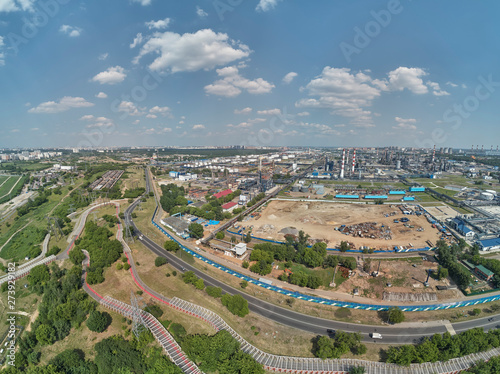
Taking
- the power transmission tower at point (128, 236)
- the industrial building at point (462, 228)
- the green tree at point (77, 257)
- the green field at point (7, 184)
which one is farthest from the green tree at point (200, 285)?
the green field at point (7, 184)

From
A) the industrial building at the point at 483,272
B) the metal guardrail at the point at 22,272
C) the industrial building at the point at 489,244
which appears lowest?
the metal guardrail at the point at 22,272

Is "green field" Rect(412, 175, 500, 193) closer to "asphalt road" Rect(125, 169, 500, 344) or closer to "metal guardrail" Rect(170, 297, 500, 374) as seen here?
"asphalt road" Rect(125, 169, 500, 344)

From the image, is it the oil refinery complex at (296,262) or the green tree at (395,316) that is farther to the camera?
the oil refinery complex at (296,262)

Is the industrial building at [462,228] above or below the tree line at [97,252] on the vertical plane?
above

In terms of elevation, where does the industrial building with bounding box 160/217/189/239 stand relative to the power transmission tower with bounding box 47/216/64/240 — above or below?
above

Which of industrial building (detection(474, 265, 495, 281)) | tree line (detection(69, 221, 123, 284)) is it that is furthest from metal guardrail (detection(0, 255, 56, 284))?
industrial building (detection(474, 265, 495, 281))

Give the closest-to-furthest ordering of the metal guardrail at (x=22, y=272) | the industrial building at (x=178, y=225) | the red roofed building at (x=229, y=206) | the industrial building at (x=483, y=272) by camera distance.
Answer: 1. the industrial building at (x=483, y=272)
2. the metal guardrail at (x=22, y=272)
3. the industrial building at (x=178, y=225)
4. the red roofed building at (x=229, y=206)

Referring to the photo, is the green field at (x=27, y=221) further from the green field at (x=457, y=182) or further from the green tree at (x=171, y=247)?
the green field at (x=457, y=182)

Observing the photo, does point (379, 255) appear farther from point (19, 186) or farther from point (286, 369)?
point (19, 186)
